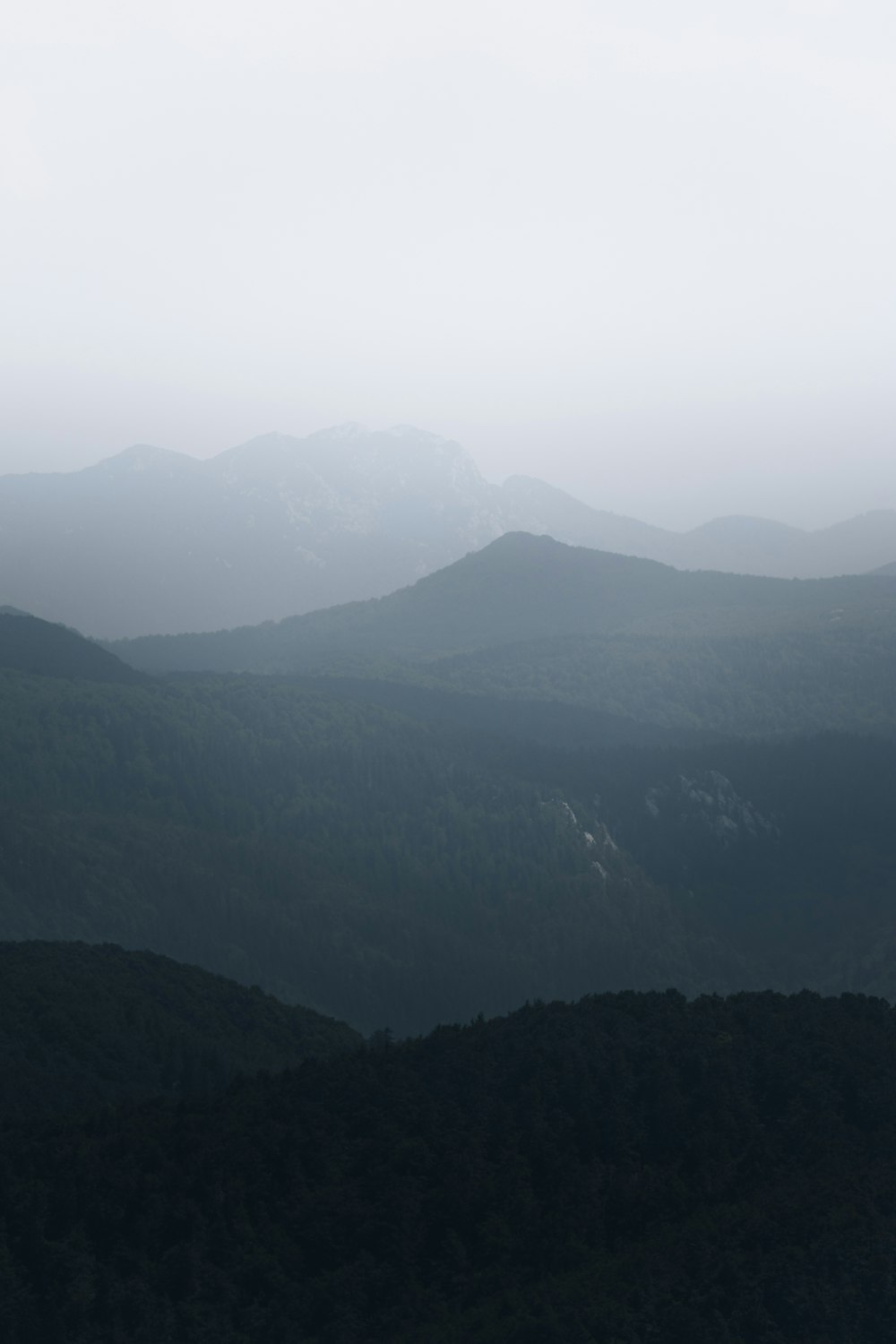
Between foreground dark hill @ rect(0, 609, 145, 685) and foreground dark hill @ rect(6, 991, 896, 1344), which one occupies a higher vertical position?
foreground dark hill @ rect(0, 609, 145, 685)

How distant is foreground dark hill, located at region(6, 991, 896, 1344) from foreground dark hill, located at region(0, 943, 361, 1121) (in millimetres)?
6283

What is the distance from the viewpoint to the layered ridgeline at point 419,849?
3228 inches

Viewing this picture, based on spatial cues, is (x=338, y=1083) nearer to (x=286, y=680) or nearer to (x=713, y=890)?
(x=713, y=890)

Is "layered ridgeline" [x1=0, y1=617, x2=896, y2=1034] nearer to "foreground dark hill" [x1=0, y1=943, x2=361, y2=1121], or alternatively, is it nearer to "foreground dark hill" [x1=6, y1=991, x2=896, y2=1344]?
"foreground dark hill" [x1=0, y1=943, x2=361, y2=1121]

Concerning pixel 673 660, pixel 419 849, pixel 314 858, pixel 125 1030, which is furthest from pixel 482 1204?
pixel 673 660

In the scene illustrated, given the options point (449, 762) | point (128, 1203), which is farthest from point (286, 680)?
point (128, 1203)

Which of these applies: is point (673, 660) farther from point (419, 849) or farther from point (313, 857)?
point (313, 857)

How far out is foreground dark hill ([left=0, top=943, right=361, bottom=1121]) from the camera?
41.8 m

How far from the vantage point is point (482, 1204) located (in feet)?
104

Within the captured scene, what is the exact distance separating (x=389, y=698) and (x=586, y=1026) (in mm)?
98311

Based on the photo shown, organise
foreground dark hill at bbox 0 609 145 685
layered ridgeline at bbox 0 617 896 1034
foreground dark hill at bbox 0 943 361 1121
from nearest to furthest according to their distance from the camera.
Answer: foreground dark hill at bbox 0 943 361 1121
layered ridgeline at bbox 0 617 896 1034
foreground dark hill at bbox 0 609 145 685

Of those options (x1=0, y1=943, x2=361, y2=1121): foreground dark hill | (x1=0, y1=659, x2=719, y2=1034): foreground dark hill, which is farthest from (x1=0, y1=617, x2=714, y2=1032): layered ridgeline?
(x1=0, y1=943, x2=361, y2=1121): foreground dark hill

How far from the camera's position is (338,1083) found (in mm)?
37094

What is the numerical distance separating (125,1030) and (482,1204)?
19710 millimetres
